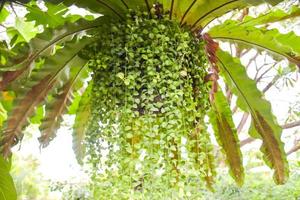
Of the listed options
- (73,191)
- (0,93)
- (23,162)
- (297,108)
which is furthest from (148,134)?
(23,162)

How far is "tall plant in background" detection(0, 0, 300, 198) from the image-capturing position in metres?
1.16

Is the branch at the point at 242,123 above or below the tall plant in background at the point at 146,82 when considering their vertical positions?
below

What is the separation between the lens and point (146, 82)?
121 cm

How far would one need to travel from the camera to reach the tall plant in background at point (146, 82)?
116cm

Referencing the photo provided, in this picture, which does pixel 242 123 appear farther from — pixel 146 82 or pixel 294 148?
pixel 146 82

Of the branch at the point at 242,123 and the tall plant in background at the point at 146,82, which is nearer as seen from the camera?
the tall plant in background at the point at 146,82

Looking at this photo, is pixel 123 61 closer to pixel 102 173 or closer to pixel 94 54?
pixel 94 54

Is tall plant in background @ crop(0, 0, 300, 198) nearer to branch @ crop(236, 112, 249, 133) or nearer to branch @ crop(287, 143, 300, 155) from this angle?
branch @ crop(236, 112, 249, 133)

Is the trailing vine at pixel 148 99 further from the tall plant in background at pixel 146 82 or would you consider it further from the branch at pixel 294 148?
the branch at pixel 294 148

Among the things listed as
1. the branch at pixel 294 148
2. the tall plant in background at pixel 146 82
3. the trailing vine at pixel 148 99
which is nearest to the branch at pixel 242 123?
the branch at pixel 294 148

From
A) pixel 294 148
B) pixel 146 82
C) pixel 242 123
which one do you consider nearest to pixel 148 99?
pixel 146 82

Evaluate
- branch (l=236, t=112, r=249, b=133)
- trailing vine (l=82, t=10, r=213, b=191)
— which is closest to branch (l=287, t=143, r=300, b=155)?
branch (l=236, t=112, r=249, b=133)

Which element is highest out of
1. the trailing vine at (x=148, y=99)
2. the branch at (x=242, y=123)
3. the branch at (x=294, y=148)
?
the trailing vine at (x=148, y=99)

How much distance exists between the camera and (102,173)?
4.00 feet
